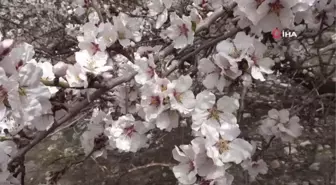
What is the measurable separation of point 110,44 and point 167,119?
0.30 meters

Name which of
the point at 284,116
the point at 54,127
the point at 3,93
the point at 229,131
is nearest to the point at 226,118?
the point at 229,131

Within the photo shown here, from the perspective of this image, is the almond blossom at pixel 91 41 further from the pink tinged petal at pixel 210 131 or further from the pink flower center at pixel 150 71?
the pink tinged petal at pixel 210 131

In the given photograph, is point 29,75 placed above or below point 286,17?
below

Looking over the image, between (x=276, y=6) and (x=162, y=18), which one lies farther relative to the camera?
(x=162, y=18)

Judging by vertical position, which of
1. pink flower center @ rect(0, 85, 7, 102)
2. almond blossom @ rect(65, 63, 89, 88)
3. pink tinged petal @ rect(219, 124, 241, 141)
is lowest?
pink tinged petal @ rect(219, 124, 241, 141)

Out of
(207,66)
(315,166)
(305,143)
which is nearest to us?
(207,66)

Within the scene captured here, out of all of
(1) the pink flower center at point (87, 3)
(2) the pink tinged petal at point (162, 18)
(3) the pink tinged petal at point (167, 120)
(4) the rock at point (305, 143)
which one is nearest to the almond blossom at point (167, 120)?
(3) the pink tinged petal at point (167, 120)

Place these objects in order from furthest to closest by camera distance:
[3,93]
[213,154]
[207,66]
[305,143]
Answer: [305,143], [207,66], [213,154], [3,93]

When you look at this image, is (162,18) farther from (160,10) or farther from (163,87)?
(163,87)

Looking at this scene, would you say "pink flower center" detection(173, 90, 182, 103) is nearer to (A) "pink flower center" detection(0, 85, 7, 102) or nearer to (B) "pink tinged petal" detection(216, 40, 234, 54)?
(B) "pink tinged petal" detection(216, 40, 234, 54)

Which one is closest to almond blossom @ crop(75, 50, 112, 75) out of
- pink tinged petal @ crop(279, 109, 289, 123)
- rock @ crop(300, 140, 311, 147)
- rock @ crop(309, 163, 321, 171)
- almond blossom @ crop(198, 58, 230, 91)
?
almond blossom @ crop(198, 58, 230, 91)

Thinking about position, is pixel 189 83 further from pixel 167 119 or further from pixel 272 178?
pixel 272 178

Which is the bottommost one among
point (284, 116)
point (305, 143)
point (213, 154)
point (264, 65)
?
point (305, 143)

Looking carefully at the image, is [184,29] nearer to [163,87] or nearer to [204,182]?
[163,87]
